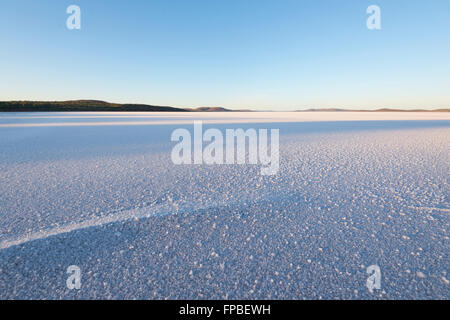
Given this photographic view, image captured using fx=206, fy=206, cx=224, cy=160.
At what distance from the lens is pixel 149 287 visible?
35.2 inches

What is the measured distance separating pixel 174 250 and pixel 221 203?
60 cm

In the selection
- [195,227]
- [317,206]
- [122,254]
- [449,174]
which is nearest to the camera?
[122,254]

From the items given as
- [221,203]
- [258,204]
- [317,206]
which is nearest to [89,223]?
[221,203]

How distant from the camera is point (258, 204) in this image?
1615mm

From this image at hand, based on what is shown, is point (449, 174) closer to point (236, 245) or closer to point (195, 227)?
point (236, 245)

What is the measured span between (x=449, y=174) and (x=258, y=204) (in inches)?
90.6

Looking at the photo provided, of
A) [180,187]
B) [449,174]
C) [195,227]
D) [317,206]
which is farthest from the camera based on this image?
[449,174]
